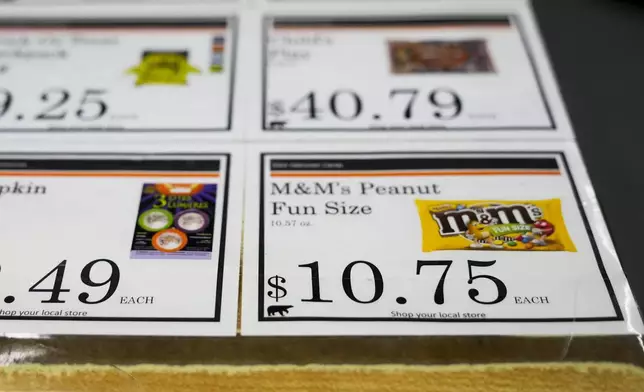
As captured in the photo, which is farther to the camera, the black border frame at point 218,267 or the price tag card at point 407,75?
the price tag card at point 407,75

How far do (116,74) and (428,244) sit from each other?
1.32 ft

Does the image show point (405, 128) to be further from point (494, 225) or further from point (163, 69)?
point (163, 69)

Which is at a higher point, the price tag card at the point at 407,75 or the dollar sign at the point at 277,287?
the price tag card at the point at 407,75

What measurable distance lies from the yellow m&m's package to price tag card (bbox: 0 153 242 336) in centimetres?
18

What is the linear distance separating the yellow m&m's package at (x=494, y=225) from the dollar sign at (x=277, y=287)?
0.13 metres

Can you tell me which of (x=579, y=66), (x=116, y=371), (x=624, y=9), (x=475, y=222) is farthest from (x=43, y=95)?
(x=624, y=9)

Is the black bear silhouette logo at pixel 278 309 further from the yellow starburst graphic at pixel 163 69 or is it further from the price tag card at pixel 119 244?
the yellow starburst graphic at pixel 163 69

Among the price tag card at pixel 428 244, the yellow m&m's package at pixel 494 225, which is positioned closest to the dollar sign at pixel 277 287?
the price tag card at pixel 428 244

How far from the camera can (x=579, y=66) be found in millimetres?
817

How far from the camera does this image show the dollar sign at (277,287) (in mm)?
577

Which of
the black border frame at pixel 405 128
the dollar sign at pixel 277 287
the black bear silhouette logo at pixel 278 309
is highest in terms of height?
the black border frame at pixel 405 128

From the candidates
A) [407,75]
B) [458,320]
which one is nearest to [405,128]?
[407,75]

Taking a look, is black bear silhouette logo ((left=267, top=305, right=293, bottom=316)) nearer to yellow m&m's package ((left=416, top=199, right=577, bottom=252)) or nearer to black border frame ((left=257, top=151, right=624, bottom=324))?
black border frame ((left=257, top=151, right=624, bottom=324))

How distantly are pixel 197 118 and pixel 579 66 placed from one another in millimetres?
454
